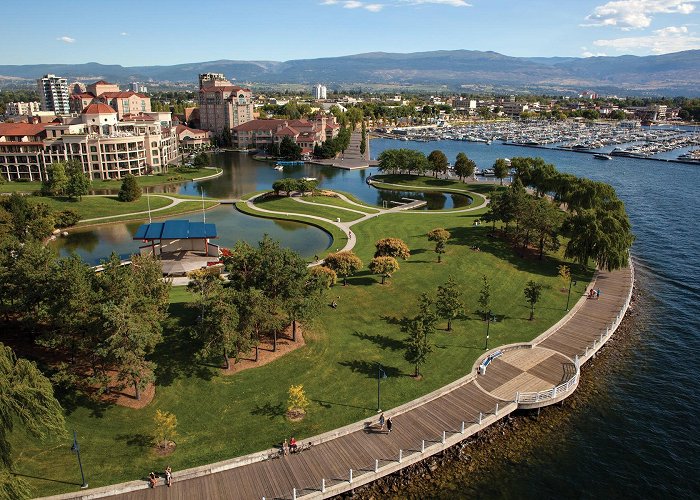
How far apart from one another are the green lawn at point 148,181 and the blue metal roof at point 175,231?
50.0 meters

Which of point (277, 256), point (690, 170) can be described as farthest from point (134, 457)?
point (690, 170)

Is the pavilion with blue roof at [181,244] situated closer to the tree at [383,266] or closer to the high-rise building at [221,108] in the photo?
the tree at [383,266]

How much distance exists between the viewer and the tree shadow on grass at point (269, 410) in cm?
3145

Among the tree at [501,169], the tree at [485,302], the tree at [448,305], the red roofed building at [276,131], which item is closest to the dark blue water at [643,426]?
the tree at [485,302]

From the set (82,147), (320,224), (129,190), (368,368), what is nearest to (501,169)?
(320,224)

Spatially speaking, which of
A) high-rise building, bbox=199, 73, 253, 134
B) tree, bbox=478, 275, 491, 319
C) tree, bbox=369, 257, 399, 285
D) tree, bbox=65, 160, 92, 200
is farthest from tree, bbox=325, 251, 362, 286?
high-rise building, bbox=199, 73, 253, 134

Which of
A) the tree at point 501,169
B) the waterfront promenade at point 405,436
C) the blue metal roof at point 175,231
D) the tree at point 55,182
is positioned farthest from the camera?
the tree at point 501,169

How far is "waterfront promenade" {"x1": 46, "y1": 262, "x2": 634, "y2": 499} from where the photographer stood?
1021 inches

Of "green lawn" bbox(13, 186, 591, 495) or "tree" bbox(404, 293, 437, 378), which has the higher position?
"tree" bbox(404, 293, 437, 378)

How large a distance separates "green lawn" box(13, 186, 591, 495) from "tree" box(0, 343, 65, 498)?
189 inches

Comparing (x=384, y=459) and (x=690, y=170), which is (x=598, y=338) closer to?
(x=384, y=459)

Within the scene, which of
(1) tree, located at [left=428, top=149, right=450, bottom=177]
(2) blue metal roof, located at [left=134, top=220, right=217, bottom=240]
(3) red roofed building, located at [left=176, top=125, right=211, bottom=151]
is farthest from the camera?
(3) red roofed building, located at [left=176, top=125, right=211, bottom=151]

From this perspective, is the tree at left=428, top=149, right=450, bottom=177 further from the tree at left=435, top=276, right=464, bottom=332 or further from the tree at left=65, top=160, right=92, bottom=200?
the tree at left=435, top=276, right=464, bottom=332

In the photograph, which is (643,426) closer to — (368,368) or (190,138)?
(368,368)
